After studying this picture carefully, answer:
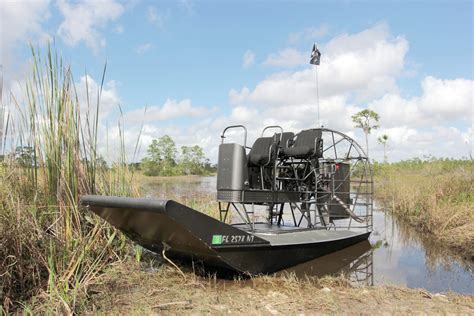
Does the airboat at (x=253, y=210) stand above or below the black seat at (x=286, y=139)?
below

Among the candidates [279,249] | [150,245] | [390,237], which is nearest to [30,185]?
[150,245]

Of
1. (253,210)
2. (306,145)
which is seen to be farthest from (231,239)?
(306,145)

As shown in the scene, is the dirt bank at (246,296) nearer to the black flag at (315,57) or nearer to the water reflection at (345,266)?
the water reflection at (345,266)

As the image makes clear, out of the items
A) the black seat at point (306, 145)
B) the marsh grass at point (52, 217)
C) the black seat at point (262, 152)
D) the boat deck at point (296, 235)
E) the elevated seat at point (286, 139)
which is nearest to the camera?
the marsh grass at point (52, 217)

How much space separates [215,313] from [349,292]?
180cm

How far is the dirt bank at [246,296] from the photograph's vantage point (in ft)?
13.5

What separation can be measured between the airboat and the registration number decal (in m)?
0.01

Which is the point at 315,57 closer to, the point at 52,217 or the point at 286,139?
the point at 286,139

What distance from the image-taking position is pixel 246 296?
466cm

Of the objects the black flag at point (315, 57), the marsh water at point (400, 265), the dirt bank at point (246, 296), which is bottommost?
the marsh water at point (400, 265)

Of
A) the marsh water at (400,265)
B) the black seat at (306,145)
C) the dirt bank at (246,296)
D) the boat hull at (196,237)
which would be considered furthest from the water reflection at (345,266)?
the black seat at (306,145)

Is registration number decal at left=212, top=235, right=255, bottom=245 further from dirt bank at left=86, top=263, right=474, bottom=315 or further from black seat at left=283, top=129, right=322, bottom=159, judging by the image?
black seat at left=283, top=129, right=322, bottom=159

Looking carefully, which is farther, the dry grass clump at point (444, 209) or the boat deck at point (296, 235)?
the dry grass clump at point (444, 209)

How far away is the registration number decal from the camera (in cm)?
473
